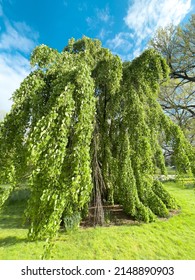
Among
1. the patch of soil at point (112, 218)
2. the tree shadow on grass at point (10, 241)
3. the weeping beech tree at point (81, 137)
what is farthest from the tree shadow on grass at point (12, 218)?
the weeping beech tree at point (81, 137)

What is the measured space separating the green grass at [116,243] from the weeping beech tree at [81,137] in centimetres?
37

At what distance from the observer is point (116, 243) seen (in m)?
3.54

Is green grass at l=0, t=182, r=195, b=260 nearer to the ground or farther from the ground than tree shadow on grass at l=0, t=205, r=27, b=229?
nearer to the ground

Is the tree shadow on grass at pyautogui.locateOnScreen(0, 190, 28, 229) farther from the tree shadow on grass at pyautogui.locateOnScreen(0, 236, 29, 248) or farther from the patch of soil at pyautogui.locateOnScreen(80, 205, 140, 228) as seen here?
the patch of soil at pyautogui.locateOnScreen(80, 205, 140, 228)

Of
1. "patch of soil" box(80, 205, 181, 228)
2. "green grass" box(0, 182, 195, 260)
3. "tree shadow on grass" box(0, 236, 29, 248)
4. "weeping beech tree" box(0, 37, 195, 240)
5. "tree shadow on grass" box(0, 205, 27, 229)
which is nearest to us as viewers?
"weeping beech tree" box(0, 37, 195, 240)

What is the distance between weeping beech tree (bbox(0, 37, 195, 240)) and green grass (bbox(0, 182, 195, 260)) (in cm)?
37

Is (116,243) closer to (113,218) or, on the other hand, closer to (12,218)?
(113,218)

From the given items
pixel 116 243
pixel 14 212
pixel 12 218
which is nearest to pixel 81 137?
pixel 116 243

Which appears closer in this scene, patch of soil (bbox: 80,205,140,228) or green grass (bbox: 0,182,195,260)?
green grass (bbox: 0,182,195,260)

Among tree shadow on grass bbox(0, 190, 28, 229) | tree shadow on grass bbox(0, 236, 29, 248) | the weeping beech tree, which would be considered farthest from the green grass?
the weeping beech tree

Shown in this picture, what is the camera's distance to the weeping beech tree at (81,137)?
190 centimetres

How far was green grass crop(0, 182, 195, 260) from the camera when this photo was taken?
317 centimetres

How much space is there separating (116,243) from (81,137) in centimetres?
260
